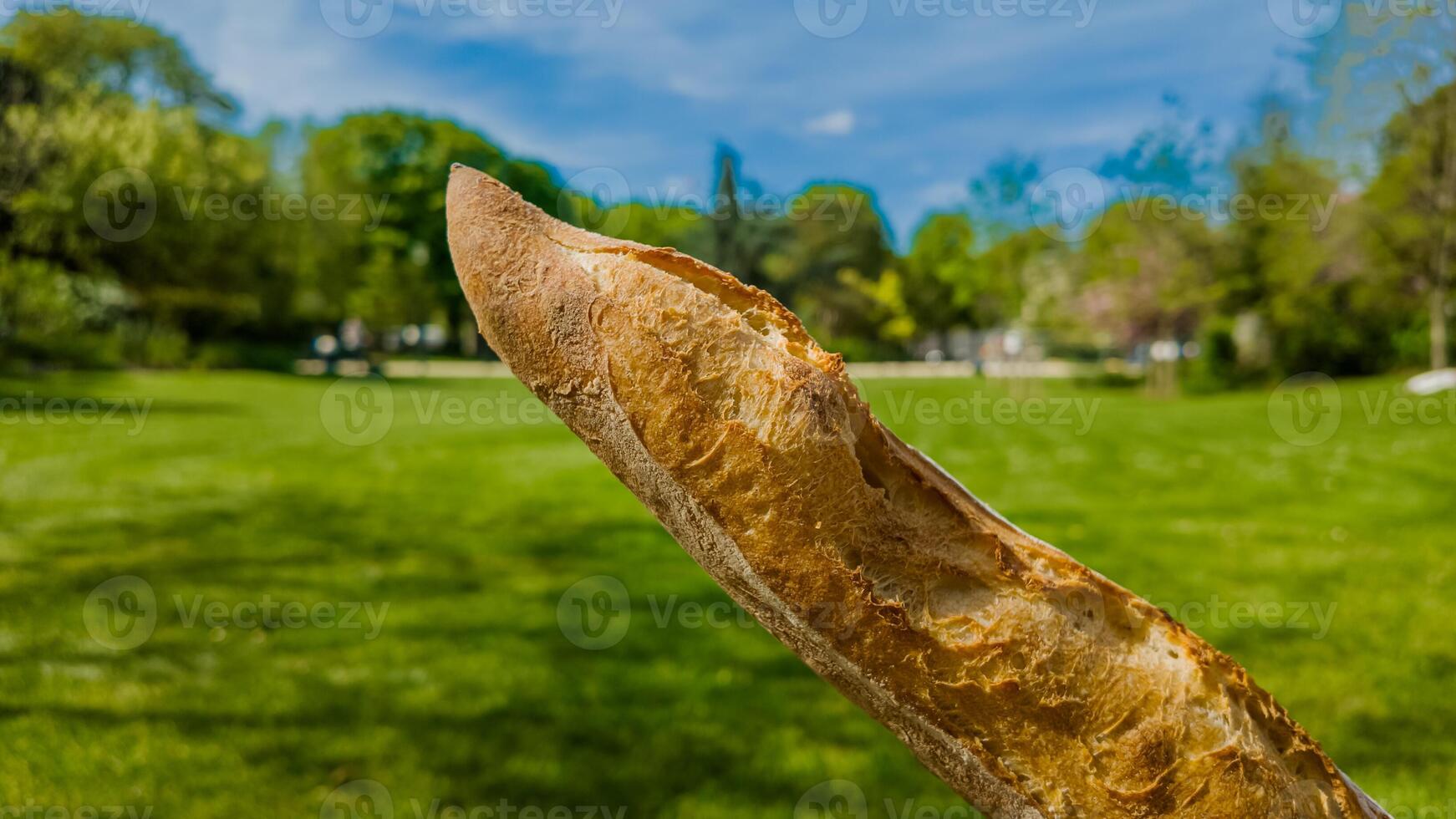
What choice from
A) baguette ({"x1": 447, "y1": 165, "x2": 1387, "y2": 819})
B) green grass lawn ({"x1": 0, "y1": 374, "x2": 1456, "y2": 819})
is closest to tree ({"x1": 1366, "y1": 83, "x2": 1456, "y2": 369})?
green grass lawn ({"x1": 0, "y1": 374, "x2": 1456, "y2": 819})

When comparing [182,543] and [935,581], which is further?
[182,543]

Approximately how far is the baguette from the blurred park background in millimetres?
574

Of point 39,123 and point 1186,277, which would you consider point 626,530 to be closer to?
point 39,123

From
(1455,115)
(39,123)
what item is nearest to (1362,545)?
(39,123)

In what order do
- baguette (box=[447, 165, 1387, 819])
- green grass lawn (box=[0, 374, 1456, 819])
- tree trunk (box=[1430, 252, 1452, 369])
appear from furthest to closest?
tree trunk (box=[1430, 252, 1452, 369]) < green grass lawn (box=[0, 374, 1456, 819]) < baguette (box=[447, 165, 1387, 819])

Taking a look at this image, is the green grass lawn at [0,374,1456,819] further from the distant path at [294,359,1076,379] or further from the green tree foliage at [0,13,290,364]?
the distant path at [294,359,1076,379]

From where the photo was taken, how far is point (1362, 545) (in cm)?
775

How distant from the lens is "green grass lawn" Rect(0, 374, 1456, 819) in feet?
12.8

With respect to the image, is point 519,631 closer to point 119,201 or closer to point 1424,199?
point 119,201

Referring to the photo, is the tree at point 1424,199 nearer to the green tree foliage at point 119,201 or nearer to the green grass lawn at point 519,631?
the green grass lawn at point 519,631

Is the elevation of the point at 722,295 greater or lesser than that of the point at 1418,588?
greater

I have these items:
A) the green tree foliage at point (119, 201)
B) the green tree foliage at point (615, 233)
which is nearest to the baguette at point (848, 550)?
the green tree foliage at point (615, 233)

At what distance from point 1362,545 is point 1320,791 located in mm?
8156

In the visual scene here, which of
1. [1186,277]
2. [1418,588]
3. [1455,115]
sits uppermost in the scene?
[1455,115]
